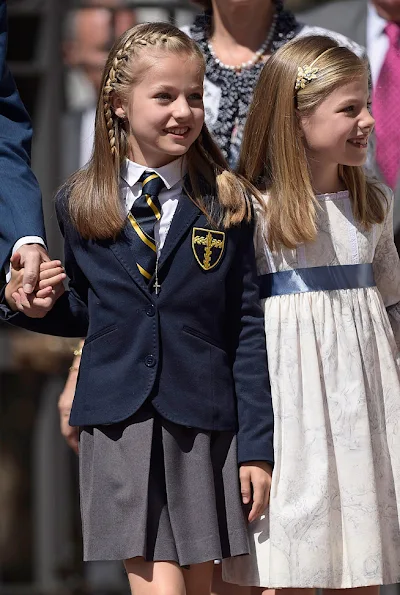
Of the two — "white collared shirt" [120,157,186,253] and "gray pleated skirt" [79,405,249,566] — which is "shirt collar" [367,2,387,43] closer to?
"white collared shirt" [120,157,186,253]

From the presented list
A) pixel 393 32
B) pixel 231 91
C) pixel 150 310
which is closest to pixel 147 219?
pixel 150 310

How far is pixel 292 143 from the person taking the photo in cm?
307

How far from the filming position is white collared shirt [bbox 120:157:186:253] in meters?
2.99

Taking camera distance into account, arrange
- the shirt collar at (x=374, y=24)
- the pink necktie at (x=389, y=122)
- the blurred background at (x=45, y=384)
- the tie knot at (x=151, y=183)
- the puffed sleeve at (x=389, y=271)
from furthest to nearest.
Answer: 1. the blurred background at (x=45, y=384)
2. the shirt collar at (x=374, y=24)
3. the pink necktie at (x=389, y=122)
4. the puffed sleeve at (x=389, y=271)
5. the tie knot at (x=151, y=183)

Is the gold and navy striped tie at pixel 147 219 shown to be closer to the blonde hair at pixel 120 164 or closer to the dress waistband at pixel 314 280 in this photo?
the blonde hair at pixel 120 164

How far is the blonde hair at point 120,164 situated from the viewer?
2.95 m

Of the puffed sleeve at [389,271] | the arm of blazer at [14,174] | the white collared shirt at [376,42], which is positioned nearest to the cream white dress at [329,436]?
the puffed sleeve at [389,271]

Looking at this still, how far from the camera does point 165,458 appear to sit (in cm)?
289

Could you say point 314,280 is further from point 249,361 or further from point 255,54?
point 255,54

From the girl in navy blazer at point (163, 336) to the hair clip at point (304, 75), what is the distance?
220 millimetres

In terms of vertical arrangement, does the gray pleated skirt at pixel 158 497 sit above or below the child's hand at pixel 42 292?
below

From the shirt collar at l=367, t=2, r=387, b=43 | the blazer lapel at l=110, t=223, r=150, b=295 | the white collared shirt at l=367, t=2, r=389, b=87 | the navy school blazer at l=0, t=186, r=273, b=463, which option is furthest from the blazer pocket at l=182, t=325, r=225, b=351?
the shirt collar at l=367, t=2, r=387, b=43

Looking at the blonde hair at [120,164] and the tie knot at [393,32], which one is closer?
the blonde hair at [120,164]

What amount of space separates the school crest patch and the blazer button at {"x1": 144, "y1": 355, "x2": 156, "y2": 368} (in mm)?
214
